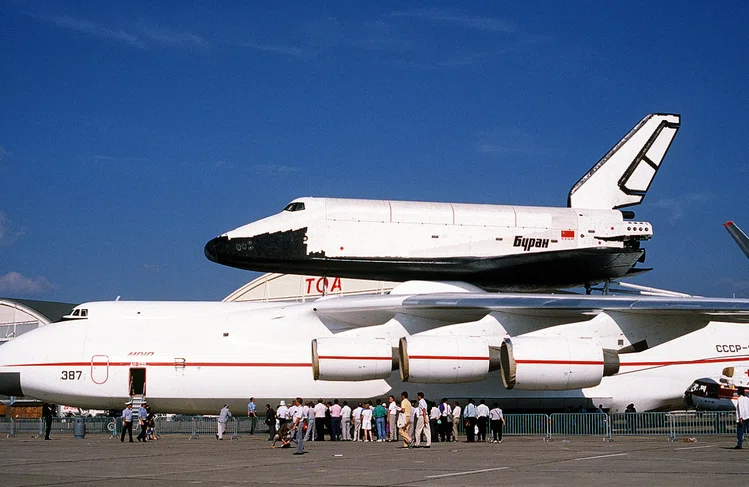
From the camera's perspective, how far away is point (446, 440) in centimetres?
2134

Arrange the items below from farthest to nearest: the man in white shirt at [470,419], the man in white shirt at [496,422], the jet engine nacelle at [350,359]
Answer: the man in white shirt at [470,419] → the man in white shirt at [496,422] → the jet engine nacelle at [350,359]

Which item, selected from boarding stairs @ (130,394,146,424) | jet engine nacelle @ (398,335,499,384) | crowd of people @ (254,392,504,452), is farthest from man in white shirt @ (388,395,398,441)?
boarding stairs @ (130,394,146,424)

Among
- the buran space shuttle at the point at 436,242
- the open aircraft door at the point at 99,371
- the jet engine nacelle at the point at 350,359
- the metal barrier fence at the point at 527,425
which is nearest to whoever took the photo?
the buran space shuttle at the point at 436,242

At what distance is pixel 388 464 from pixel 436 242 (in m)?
6.82

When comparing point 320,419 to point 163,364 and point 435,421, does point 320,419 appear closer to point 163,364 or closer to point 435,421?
point 435,421

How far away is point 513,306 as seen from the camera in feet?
63.1

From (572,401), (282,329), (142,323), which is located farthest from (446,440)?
(142,323)

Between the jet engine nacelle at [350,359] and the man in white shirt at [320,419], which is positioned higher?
the jet engine nacelle at [350,359]

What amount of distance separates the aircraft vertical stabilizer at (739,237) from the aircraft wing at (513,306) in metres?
4.14

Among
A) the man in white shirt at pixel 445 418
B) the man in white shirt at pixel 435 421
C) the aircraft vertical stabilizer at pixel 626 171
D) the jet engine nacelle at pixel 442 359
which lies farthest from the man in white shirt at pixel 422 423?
the aircraft vertical stabilizer at pixel 626 171

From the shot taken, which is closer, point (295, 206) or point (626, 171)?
point (295, 206)

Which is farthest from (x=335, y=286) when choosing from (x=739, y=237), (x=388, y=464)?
(x=388, y=464)

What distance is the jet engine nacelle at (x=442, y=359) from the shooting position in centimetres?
1942

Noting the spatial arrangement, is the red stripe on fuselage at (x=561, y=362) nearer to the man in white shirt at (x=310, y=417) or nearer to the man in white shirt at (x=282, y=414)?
the man in white shirt at (x=310, y=417)
